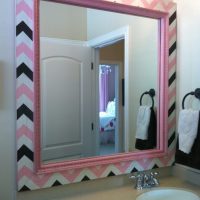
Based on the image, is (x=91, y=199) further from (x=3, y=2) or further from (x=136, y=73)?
(x=3, y=2)

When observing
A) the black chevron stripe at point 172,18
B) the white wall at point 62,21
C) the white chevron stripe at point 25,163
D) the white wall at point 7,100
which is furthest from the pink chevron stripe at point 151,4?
the white chevron stripe at point 25,163

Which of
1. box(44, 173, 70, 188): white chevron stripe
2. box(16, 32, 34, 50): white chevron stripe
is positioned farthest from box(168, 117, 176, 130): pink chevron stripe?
box(16, 32, 34, 50): white chevron stripe

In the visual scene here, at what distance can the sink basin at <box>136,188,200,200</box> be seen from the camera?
1414 mm

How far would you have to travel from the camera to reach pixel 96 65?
4.95 feet

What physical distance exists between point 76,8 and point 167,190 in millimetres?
1105

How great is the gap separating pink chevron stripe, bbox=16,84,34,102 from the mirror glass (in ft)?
0.24

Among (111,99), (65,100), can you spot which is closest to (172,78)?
(111,99)

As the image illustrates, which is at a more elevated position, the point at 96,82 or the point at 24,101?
the point at 96,82

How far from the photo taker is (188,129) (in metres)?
1.50

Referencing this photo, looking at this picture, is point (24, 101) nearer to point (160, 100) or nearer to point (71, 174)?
point (71, 174)

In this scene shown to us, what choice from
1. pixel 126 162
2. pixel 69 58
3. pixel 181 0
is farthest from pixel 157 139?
pixel 181 0

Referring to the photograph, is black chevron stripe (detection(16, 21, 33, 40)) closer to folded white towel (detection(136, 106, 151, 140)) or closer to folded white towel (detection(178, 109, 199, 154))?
folded white towel (detection(136, 106, 151, 140))

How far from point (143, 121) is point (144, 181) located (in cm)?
37

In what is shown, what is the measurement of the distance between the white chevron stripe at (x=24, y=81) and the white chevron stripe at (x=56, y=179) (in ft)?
1.48
